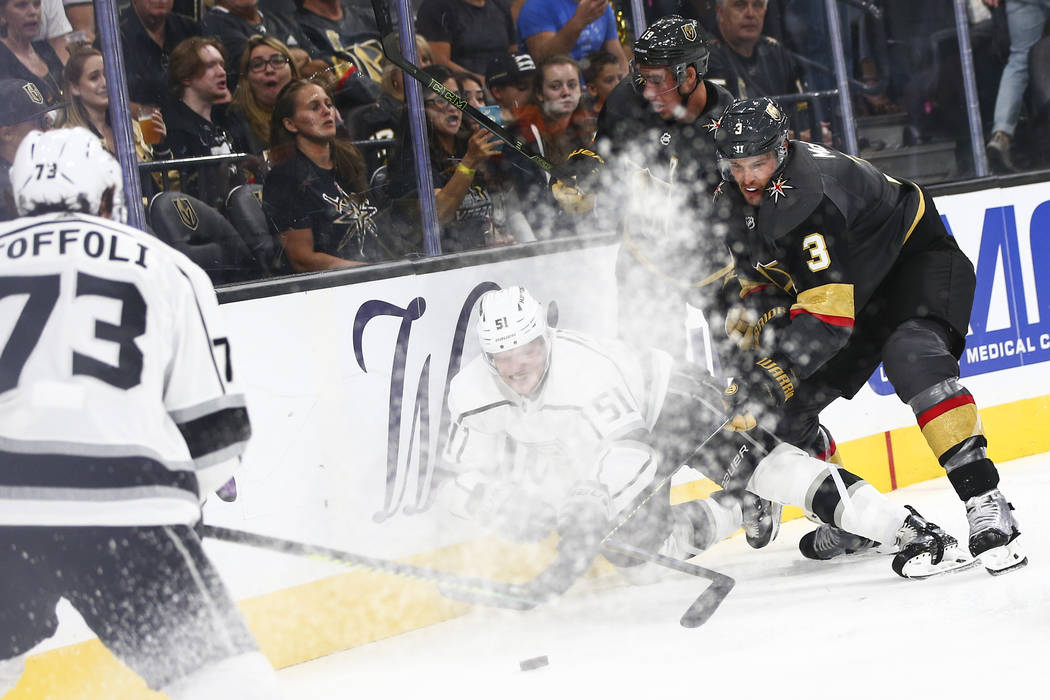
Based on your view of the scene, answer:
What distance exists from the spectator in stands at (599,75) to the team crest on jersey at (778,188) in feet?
3.67

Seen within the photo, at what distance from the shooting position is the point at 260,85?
3.40 m

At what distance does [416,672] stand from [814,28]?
112 inches

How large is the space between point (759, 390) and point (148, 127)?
172cm

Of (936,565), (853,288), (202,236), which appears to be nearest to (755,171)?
(853,288)

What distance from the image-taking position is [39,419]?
193 centimetres

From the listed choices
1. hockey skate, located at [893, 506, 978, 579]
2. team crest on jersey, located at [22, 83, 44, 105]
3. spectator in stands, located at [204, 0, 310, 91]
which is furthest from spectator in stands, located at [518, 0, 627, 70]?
hockey skate, located at [893, 506, 978, 579]

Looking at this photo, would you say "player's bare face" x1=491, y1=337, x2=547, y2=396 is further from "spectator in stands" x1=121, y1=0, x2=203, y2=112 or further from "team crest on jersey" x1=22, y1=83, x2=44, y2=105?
"team crest on jersey" x1=22, y1=83, x2=44, y2=105

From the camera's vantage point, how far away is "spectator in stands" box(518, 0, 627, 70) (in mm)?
4039

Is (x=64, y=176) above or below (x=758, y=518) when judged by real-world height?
above

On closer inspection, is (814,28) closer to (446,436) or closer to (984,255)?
(984,255)

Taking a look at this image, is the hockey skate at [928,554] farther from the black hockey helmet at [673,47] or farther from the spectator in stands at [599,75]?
the spectator in stands at [599,75]

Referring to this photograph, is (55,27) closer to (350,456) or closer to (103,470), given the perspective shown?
(350,456)

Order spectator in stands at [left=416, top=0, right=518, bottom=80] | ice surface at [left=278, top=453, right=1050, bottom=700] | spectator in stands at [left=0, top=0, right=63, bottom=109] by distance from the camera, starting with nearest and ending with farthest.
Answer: ice surface at [left=278, top=453, right=1050, bottom=700]
spectator in stands at [left=0, top=0, right=63, bottom=109]
spectator in stands at [left=416, top=0, right=518, bottom=80]

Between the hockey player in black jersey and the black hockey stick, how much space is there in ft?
2.49
